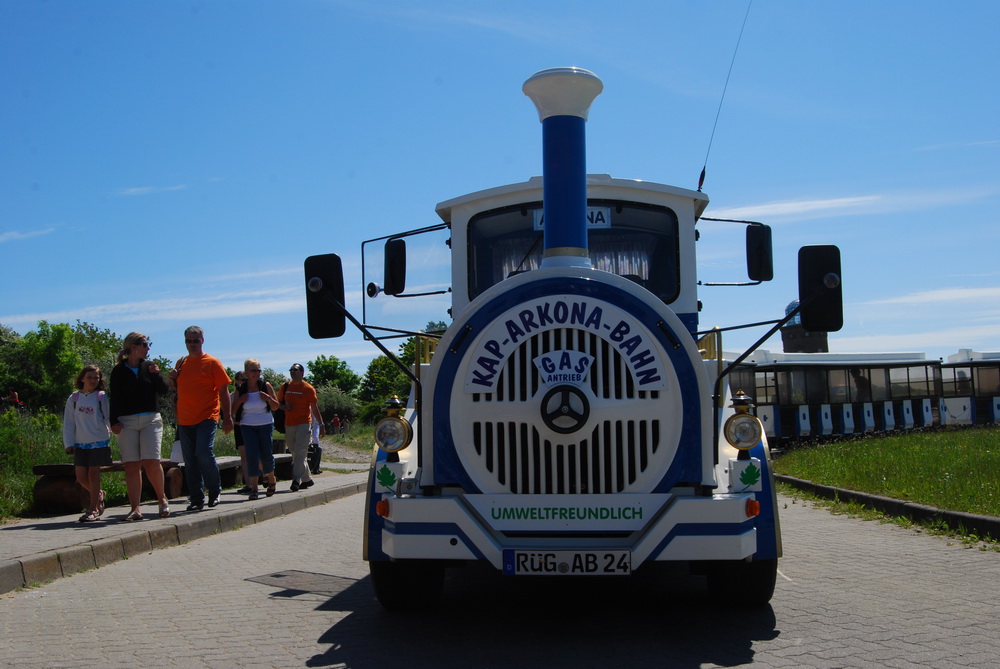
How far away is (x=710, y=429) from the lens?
4527 mm

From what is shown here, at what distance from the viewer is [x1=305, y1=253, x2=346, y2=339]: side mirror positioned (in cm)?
482

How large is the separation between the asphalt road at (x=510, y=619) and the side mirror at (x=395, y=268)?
1.97m

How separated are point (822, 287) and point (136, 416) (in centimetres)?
665

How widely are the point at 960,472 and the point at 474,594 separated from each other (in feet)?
26.7

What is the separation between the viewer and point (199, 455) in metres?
Result: 9.49

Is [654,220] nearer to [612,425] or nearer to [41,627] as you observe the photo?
[612,425]

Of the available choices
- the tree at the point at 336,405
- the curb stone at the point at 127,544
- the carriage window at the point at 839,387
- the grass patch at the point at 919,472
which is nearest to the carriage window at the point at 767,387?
the carriage window at the point at 839,387

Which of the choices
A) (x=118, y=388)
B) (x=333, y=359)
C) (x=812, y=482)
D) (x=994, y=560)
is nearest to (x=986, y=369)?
(x=812, y=482)

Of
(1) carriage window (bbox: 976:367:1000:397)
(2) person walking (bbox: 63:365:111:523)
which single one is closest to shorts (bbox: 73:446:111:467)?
(2) person walking (bbox: 63:365:111:523)

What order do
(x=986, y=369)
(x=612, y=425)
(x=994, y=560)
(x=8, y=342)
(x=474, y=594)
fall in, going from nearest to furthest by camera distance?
1. (x=612, y=425)
2. (x=474, y=594)
3. (x=994, y=560)
4. (x=986, y=369)
5. (x=8, y=342)

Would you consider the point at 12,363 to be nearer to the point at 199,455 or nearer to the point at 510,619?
the point at 199,455

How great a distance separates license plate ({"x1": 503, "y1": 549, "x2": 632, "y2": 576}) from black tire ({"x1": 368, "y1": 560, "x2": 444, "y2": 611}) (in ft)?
2.52

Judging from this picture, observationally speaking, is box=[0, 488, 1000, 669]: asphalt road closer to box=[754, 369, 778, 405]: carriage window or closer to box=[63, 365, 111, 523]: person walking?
box=[63, 365, 111, 523]: person walking

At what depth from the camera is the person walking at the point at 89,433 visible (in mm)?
8836
